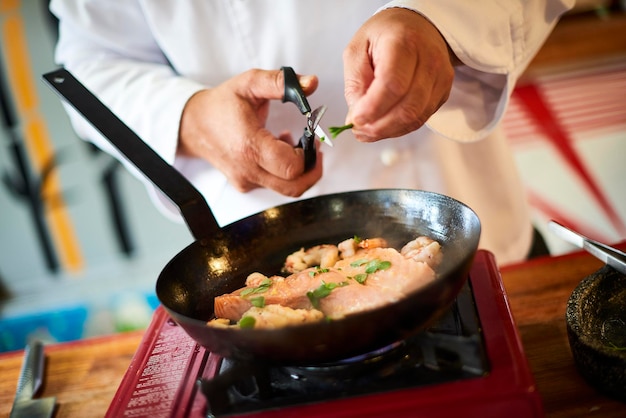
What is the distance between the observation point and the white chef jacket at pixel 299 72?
1.43 metres

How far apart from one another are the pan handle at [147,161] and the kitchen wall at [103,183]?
2127 mm

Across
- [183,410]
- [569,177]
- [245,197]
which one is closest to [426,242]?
[183,410]

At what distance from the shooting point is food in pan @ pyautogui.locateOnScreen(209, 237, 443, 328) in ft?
3.26

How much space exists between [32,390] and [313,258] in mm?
647

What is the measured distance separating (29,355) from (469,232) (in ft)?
3.26

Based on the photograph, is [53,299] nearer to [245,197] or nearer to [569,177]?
[245,197]

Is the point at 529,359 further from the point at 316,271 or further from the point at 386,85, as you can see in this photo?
the point at 386,85

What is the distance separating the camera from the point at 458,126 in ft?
4.60

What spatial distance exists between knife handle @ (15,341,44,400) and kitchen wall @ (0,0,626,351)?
1886 mm

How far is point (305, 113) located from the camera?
1192mm

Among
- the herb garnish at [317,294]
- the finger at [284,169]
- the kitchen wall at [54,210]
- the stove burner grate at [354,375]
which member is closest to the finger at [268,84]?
the finger at [284,169]

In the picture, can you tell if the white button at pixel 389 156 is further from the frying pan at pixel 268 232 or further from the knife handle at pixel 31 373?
the knife handle at pixel 31 373

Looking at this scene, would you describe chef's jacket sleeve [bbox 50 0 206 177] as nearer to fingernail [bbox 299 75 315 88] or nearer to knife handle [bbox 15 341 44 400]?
fingernail [bbox 299 75 315 88]

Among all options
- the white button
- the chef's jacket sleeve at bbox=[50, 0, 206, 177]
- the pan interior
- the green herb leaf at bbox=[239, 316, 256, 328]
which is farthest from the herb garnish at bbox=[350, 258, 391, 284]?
the chef's jacket sleeve at bbox=[50, 0, 206, 177]
